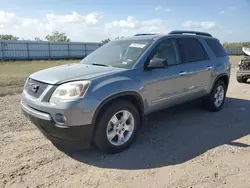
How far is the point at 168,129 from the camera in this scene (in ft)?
16.5

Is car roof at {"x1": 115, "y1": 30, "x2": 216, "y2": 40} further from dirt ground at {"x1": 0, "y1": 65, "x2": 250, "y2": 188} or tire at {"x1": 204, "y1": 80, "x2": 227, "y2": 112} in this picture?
dirt ground at {"x1": 0, "y1": 65, "x2": 250, "y2": 188}

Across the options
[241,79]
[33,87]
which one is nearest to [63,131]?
[33,87]

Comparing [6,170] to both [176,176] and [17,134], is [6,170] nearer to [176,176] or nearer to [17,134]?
[17,134]

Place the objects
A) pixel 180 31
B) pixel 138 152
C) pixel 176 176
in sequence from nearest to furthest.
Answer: pixel 176 176
pixel 138 152
pixel 180 31

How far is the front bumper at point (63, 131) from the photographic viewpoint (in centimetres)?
347

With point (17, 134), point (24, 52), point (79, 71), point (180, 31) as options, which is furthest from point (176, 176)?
point (24, 52)

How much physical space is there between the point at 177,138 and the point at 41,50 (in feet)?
119

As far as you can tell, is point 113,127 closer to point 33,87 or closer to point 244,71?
point 33,87

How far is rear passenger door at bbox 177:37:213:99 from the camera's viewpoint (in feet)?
16.9

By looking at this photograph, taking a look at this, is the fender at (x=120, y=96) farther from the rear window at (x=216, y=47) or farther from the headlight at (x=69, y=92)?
the rear window at (x=216, y=47)

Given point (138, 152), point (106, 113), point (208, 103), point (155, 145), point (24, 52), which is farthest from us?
point (24, 52)

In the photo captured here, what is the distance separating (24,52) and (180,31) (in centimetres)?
3441

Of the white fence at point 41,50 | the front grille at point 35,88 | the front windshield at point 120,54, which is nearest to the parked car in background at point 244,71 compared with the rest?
the front windshield at point 120,54

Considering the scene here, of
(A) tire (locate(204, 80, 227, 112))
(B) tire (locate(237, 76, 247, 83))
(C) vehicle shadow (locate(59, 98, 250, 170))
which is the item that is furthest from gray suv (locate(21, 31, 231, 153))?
(B) tire (locate(237, 76, 247, 83))
